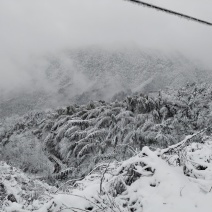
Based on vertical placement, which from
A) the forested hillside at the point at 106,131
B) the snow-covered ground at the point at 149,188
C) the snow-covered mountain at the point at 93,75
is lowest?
the snow-covered mountain at the point at 93,75

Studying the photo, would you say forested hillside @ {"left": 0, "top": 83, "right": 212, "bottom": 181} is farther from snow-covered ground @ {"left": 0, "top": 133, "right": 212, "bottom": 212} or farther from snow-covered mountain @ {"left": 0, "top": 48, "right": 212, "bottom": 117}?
snow-covered mountain @ {"left": 0, "top": 48, "right": 212, "bottom": 117}

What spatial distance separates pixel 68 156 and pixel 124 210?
1608cm

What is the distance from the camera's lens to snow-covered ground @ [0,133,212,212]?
2441 millimetres

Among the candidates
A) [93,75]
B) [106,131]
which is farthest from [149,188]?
[93,75]

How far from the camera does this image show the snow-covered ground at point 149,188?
8.01 ft

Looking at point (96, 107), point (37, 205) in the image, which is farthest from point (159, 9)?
point (96, 107)

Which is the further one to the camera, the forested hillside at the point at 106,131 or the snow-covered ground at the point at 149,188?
the forested hillside at the point at 106,131

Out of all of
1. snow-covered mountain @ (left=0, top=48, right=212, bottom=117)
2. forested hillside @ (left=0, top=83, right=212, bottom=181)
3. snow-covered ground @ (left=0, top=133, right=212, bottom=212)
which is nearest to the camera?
snow-covered ground @ (left=0, top=133, right=212, bottom=212)

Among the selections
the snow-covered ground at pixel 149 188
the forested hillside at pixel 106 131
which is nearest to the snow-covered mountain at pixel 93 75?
the forested hillside at pixel 106 131

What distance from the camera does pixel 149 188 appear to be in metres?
2.68

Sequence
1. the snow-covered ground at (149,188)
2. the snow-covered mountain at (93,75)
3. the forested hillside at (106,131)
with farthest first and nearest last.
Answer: the snow-covered mountain at (93,75) → the forested hillside at (106,131) → the snow-covered ground at (149,188)

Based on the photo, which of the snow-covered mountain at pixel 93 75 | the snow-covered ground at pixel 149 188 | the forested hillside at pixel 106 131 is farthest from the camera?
the snow-covered mountain at pixel 93 75

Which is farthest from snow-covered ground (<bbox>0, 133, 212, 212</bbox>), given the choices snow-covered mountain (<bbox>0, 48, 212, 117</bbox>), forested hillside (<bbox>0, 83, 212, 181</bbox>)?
snow-covered mountain (<bbox>0, 48, 212, 117</bbox>)

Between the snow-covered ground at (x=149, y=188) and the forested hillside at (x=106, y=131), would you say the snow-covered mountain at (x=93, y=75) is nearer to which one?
the forested hillside at (x=106, y=131)
